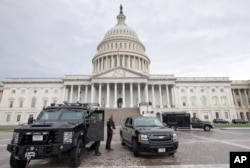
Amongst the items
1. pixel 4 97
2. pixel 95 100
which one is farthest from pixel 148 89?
Answer: pixel 4 97

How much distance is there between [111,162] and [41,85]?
5522cm

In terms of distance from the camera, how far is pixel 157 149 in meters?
→ 6.90

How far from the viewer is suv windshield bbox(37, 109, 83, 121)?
23.6 ft

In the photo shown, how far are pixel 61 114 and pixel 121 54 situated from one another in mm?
56992

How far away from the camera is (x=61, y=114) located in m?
7.33

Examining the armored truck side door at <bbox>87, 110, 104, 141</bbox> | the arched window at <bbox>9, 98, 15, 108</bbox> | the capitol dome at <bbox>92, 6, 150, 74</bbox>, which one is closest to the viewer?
the armored truck side door at <bbox>87, 110, 104, 141</bbox>

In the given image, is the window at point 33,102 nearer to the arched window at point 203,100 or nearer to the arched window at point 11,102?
the arched window at point 11,102

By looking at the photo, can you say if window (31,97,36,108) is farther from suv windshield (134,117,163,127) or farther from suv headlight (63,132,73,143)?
suv headlight (63,132,73,143)

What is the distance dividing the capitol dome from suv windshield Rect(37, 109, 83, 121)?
170 feet

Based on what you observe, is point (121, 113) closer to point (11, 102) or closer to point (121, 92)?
point (121, 92)

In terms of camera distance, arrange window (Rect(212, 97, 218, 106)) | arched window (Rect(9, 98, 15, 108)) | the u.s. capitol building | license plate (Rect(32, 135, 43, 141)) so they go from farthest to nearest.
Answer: window (Rect(212, 97, 218, 106))
arched window (Rect(9, 98, 15, 108))
the u.s. capitol building
license plate (Rect(32, 135, 43, 141))

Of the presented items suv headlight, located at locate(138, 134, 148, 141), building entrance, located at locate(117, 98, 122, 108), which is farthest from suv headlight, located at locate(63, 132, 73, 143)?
building entrance, located at locate(117, 98, 122, 108)

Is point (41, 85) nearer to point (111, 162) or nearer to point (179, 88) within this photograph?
point (179, 88)

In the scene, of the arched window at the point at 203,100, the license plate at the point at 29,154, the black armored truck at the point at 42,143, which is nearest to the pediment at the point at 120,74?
the arched window at the point at 203,100
